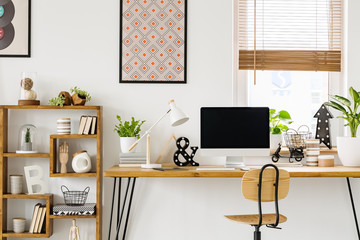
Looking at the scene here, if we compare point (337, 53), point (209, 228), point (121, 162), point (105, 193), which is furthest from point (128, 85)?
point (337, 53)

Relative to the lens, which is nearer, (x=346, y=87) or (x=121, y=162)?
(x=121, y=162)

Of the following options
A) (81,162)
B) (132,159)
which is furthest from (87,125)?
(132,159)

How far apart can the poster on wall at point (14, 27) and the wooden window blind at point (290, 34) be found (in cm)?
161

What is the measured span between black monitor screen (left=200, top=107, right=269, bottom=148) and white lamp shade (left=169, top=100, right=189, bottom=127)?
152mm

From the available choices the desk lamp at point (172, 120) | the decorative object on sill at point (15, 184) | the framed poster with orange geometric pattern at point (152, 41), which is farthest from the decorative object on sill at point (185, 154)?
the decorative object on sill at point (15, 184)

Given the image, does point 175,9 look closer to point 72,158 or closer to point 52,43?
point 52,43

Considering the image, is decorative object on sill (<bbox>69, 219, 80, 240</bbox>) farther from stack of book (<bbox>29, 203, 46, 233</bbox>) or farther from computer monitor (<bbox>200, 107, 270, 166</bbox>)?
computer monitor (<bbox>200, 107, 270, 166</bbox>)

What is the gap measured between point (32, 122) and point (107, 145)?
22.9 inches

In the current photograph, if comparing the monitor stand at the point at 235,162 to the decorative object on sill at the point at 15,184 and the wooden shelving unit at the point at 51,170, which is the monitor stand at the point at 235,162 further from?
the decorative object on sill at the point at 15,184

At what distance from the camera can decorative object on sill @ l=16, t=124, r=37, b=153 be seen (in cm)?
346

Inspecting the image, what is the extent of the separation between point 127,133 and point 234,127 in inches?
30.1

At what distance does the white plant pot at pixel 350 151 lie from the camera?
341cm

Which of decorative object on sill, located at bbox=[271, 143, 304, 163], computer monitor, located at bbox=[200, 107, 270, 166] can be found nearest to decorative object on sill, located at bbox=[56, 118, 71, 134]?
computer monitor, located at bbox=[200, 107, 270, 166]

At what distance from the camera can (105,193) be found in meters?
3.60
